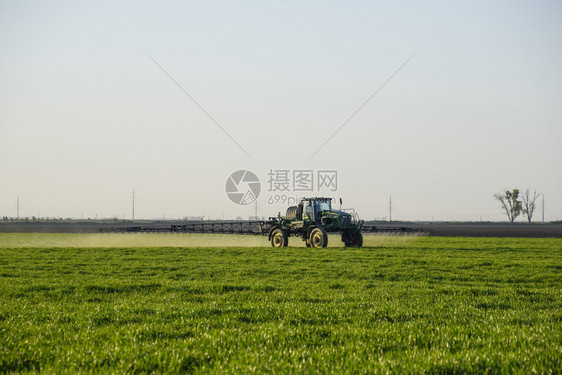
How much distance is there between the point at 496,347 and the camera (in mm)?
7230

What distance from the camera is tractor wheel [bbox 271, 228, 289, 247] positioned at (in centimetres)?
3482

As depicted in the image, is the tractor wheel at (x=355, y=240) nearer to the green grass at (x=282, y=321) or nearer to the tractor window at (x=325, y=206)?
the tractor window at (x=325, y=206)

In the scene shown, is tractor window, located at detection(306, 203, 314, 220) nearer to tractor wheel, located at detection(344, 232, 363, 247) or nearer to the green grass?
tractor wheel, located at detection(344, 232, 363, 247)

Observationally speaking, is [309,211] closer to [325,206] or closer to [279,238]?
[325,206]

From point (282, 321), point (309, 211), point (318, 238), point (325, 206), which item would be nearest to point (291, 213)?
point (309, 211)

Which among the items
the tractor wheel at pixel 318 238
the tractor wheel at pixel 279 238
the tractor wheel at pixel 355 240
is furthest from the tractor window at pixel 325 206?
the tractor wheel at pixel 279 238

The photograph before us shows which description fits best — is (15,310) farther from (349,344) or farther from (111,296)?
(349,344)

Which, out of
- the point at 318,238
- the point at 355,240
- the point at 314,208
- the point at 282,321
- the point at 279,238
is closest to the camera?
the point at 282,321

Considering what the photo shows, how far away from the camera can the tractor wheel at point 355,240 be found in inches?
1393

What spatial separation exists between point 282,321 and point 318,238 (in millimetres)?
23708

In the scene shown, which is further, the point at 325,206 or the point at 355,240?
the point at 355,240

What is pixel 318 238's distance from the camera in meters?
32.7

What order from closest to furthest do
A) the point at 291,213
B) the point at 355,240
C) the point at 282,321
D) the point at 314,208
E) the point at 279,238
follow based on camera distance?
the point at 282,321
the point at 314,208
the point at 279,238
the point at 355,240
the point at 291,213

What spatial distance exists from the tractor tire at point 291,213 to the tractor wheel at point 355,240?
185 inches
